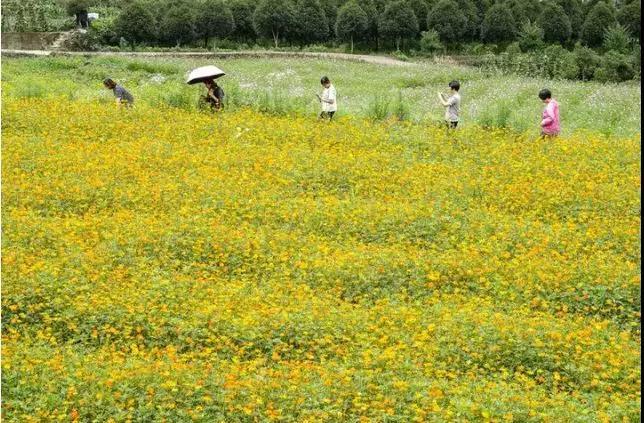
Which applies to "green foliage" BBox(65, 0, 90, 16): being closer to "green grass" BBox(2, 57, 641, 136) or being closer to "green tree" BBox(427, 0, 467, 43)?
"green grass" BBox(2, 57, 641, 136)

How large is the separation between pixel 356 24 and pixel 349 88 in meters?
20.8

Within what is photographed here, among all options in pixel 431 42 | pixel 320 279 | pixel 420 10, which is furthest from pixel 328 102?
pixel 420 10

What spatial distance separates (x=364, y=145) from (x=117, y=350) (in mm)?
10171

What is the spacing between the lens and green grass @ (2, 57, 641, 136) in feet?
78.3

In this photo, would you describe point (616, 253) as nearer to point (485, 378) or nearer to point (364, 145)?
point (485, 378)

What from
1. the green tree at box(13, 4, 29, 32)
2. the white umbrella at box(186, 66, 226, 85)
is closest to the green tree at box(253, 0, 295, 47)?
the green tree at box(13, 4, 29, 32)

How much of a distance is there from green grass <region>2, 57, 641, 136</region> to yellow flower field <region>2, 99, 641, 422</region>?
400cm

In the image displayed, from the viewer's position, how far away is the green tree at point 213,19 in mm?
56656

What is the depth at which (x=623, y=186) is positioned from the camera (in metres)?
16.7

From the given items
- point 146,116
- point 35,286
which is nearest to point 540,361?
point 35,286

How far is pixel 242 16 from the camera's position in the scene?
59438 mm

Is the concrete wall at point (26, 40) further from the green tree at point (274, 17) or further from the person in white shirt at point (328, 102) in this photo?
the person in white shirt at point (328, 102)

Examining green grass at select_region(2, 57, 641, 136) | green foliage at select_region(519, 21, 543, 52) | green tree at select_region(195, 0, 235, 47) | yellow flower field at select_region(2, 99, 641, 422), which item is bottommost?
yellow flower field at select_region(2, 99, 641, 422)

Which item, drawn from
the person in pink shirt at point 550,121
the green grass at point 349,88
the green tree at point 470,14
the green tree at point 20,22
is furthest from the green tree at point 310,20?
the person in pink shirt at point 550,121
